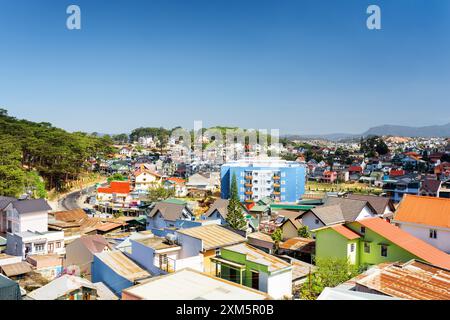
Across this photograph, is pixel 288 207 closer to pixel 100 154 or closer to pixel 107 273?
pixel 107 273

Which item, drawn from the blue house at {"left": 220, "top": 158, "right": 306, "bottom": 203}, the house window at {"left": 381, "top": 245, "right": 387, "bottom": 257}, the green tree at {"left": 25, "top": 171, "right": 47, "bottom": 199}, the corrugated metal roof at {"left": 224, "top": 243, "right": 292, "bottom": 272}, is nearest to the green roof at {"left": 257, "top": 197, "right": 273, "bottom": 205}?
the blue house at {"left": 220, "top": 158, "right": 306, "bottom": 203}

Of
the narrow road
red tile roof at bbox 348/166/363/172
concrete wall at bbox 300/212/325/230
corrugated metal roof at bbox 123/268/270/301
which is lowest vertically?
the narrow road

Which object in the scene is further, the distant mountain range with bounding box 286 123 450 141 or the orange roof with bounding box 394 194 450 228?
the distant mountain range with bounding box 286 123 450 141

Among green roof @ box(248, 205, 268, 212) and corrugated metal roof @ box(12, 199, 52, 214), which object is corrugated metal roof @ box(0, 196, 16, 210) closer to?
corrugated metal roof @ box(12, 199, 52, 214)

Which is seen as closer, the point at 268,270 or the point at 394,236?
the point at 268,270

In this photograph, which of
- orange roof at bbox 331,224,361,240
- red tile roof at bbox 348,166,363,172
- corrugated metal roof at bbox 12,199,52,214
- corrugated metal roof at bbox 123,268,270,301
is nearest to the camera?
corrugated metal roof at bbox 123,268,270,301

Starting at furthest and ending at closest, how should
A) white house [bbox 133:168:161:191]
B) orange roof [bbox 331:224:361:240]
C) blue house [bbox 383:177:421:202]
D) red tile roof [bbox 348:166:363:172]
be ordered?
red tile roof [bbox 348:166:363:172] < white house [bbox 133:168:161:191] < blue house [bbox 383:177:421:202] < orange roof [bbox 331:224:361:240]
